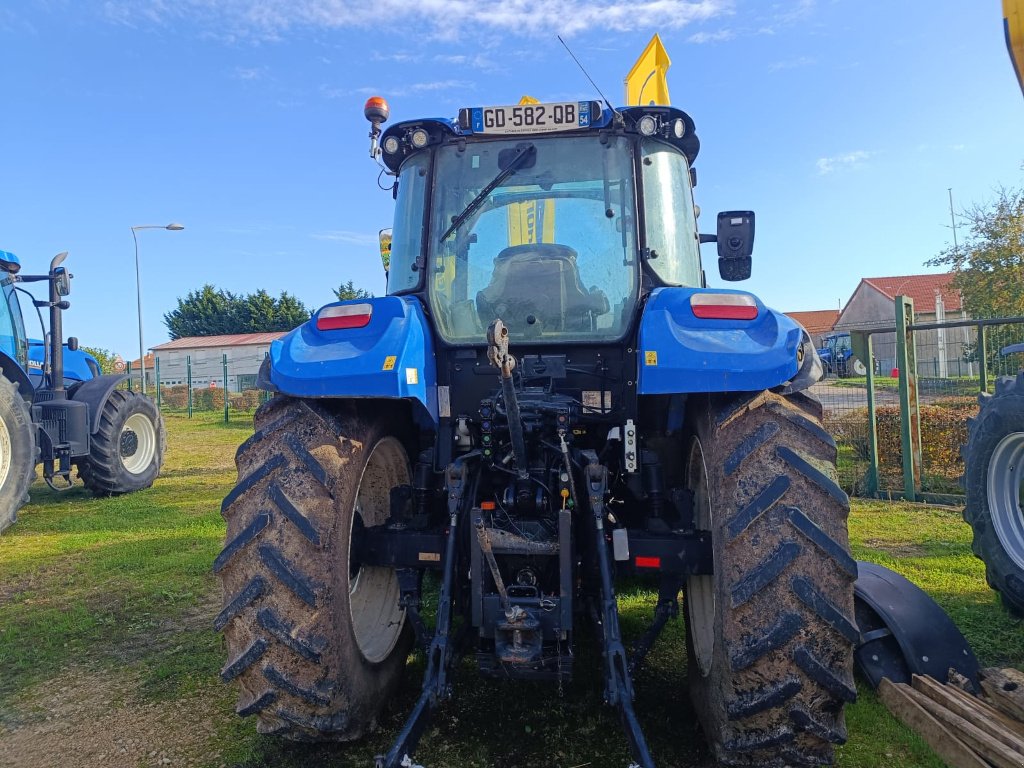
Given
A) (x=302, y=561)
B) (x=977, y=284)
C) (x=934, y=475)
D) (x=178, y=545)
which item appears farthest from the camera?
(x=977, y=284)

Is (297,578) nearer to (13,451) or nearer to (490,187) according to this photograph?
(490,187)

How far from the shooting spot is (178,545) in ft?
20.9

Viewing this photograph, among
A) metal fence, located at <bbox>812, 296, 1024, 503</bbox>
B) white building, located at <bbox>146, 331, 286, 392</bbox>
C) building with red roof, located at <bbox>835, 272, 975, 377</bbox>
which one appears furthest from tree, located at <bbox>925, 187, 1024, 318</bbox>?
white building, located at <bbox>146, 331, 286, 392</bbox>

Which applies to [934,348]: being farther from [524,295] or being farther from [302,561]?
[302,561]

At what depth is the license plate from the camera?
316 cm

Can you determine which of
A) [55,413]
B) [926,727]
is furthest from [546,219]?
[55,413]

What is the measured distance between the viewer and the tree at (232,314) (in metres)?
52.4

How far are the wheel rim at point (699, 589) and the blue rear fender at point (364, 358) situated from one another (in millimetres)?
1139

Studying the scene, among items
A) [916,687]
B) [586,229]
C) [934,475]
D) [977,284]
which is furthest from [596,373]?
[977,284]

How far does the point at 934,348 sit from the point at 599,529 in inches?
284

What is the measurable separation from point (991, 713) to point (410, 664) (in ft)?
8.30

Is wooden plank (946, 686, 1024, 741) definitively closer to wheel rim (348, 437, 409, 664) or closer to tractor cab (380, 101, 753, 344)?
tractor cab (380, 101, 753, 344)

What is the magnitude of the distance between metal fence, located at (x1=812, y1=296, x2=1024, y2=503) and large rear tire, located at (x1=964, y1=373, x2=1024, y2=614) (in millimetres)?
3157

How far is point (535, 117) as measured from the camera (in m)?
3.18
